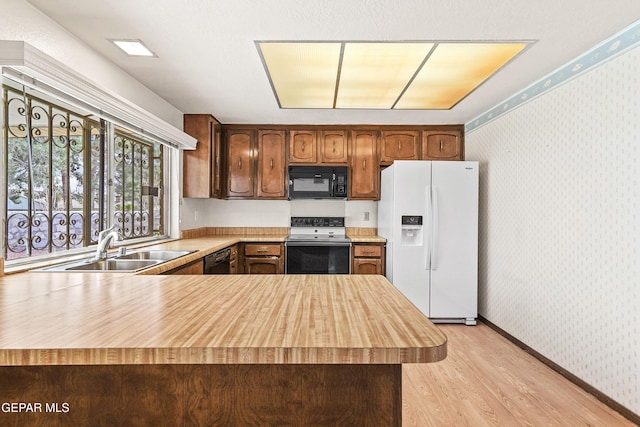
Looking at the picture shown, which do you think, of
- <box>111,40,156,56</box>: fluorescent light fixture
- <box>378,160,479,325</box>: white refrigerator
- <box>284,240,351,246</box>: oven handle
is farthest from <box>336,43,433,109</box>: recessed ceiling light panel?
<box>284,240,351,246</box>: oven handle

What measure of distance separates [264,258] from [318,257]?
2.06 feet

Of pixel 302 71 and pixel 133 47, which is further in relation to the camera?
pixel 302 71

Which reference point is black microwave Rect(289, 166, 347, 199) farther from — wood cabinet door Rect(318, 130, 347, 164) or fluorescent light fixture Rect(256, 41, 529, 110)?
fluorescent light fixture Rect(256, 41, 529, 110)

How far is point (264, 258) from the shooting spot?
13.3 feet

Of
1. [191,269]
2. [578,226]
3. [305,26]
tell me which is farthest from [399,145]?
[191,269]

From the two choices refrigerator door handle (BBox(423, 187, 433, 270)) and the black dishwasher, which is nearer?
the black dishwasher

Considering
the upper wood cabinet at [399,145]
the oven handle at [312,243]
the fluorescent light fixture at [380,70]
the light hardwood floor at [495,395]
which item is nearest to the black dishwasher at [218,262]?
the oven handle at [312,243]

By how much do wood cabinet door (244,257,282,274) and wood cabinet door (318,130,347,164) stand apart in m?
1.33

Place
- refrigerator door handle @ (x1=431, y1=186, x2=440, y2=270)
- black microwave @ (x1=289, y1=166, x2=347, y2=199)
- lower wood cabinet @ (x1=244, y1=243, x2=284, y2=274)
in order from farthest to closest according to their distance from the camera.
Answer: black microwave @ (x1=289, y1=166, x2=347, y2=199) → lower wood cabinet @ (x1=244, y1=243, x2=284, y2=274) → refrigerator door handle @ (x1=431, y1=186, x2=440, y2=270)

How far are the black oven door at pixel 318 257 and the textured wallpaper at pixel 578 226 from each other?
1.58 meters

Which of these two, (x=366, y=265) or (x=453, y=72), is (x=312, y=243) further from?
(x=453, y=72)

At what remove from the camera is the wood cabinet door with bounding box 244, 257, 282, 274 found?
4047 mm

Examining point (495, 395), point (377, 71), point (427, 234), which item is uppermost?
point (377, 71)

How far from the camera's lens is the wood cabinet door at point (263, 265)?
405cm
